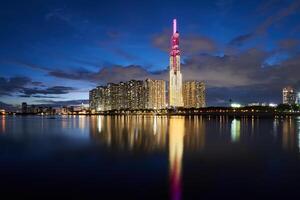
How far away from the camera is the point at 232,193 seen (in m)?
15.1

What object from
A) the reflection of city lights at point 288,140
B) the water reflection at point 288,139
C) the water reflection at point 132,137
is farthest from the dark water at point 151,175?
the reflection of city lights at point 288,140

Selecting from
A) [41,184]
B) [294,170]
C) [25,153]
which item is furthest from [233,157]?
[25,153]

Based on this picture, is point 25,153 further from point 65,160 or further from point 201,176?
point 201,176

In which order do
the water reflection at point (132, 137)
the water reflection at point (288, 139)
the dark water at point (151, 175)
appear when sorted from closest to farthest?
1. the dark water at point (151, 175)
2. the water reflection at point (132, 137)
3. the water reflection at point (288, 139)

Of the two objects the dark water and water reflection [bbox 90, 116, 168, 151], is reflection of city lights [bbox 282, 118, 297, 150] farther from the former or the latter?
water reflection [bbox 90, 116, 168, 151]

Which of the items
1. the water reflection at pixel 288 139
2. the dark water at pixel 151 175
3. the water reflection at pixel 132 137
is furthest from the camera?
the water reflection at pixel 288 139

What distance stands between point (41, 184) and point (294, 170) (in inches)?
586

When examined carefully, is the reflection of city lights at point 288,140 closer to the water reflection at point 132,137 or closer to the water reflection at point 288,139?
the water reflection at point 288,139

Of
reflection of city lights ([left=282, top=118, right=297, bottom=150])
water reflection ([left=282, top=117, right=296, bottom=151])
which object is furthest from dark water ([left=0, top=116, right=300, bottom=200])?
reflection of city lights ([left=282, top=118, right=297, bottom=150])

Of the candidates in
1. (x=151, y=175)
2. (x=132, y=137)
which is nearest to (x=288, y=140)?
(x=132, y=137)

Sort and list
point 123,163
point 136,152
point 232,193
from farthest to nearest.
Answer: point 136,152 → point 123,163 → point 232,193

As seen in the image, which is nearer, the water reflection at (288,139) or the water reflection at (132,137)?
the water reflection at (132,137)

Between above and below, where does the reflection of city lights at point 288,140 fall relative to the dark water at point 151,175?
below

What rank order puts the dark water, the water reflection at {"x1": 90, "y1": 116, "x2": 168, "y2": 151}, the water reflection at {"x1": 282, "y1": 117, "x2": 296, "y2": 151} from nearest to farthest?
1. the dark water
2. the water reflection at {"x1": 90, "y1": 116, "x2": 168, "y2": 151}
3. the water reflection at {"x1": 282, "y1": 117, "x2": 296, "y2": 151}
